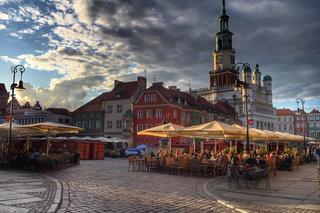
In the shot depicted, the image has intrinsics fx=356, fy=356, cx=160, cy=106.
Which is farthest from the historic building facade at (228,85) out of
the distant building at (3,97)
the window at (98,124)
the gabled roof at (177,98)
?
the distant building at (3,97)

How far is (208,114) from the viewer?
69.8 m

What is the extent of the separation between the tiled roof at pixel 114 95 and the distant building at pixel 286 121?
281ft

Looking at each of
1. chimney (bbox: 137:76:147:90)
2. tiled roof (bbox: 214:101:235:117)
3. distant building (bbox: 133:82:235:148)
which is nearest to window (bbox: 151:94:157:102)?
distant building (bbox: 133:82:235:148)

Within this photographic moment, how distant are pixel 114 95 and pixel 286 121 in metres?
92.4

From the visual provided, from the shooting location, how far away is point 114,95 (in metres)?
66.1

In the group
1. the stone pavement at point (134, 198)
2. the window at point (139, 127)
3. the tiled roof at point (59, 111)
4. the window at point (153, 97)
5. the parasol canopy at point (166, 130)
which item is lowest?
the stone pavement at point (134, 198)

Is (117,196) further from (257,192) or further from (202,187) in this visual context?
(257,192)

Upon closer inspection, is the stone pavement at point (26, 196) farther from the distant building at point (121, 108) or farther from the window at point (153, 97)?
the distant building at point (121, 108)

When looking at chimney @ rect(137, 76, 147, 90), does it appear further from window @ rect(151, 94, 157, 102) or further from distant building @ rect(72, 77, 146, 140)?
window @ rect(151, 94, 157, 102)

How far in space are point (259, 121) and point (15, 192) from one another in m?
92.2

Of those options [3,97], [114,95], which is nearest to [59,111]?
[114,95]

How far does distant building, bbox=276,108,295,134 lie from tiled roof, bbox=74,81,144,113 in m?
85.6

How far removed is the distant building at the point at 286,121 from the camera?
448 feet

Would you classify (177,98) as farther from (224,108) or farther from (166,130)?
Answer: (166,130)
